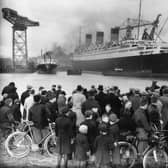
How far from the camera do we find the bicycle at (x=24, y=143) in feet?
11.1

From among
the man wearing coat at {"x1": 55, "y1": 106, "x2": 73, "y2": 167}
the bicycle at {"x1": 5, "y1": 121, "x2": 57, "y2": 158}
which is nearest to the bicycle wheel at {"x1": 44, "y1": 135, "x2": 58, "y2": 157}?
the bicycle at {"x1": 5, "y1": 121, "x2": 57, "y2": 158}

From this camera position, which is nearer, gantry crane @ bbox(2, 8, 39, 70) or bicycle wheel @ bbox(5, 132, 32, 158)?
bicycle wheel @ bbox(5, 132, 32, 158)

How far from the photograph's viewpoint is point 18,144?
134 inches

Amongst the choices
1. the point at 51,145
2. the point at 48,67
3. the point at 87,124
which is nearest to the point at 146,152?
the point at 87,124

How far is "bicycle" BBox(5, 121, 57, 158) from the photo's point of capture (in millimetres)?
3387

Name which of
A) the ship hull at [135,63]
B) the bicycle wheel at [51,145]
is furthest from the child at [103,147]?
the ship hull at [135,63]

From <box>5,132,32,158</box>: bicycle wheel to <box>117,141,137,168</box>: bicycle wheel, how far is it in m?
1.30

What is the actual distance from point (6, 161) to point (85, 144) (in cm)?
127

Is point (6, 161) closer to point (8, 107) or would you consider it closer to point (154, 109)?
point (8, 107)

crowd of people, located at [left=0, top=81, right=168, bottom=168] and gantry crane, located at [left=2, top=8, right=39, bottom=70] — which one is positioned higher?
gantry crane, located at [left=2, top=8, right=39, bottom=70]

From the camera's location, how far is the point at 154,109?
3473 millimetres

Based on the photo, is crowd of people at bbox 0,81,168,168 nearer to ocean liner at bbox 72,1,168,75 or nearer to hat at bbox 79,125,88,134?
hat at bbox 79,125,88,134

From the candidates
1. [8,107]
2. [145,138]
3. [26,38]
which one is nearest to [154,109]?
[145,138]

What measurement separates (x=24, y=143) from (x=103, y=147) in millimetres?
1263
